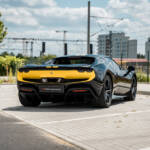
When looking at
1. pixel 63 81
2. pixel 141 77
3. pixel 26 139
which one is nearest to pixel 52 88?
pixel 63 81

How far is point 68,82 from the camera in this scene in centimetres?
835

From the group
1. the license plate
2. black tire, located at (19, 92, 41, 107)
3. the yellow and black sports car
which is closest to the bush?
the yellow and black sports car

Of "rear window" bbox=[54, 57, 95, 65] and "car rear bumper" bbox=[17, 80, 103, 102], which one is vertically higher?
"rear window" bbox=[54, 57, 95, 65]

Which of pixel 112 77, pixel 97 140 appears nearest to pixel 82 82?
pixel 112 77

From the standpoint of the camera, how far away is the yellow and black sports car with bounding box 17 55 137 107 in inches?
328

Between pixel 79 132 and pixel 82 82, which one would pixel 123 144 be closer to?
pixel 79 132

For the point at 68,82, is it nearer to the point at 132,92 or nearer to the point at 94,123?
the point at 94,123

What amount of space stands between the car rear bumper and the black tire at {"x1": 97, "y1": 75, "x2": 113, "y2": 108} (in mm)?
153

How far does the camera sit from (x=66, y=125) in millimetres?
6547

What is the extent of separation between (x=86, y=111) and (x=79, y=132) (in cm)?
261

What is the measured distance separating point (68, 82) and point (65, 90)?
19cm

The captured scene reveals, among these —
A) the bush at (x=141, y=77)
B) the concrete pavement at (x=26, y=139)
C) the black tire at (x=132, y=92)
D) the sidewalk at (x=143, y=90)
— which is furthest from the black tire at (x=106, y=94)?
the bush at (x=141, y=77)

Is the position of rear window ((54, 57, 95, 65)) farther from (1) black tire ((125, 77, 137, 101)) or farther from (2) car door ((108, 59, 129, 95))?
(1) black tire ((125, 77, 137, 101))

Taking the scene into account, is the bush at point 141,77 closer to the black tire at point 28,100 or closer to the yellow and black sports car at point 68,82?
the yellow and black sports car at point 68,82
